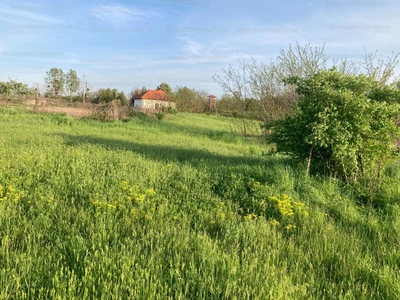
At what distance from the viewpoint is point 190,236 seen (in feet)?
11.3

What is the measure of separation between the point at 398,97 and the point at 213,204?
481 centimetres

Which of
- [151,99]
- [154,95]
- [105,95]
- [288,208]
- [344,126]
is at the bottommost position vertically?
[288,208]

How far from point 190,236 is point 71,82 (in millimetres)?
60425

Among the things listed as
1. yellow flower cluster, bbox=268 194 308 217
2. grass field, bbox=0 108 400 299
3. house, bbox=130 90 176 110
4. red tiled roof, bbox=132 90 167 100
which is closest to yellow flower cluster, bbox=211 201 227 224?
grass field, bbox=0 108 400 299

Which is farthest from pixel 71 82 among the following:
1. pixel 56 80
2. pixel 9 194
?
pixel 9 194

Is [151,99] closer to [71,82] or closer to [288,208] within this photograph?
[71,82]

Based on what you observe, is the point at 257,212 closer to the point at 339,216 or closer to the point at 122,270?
the point at 339,216

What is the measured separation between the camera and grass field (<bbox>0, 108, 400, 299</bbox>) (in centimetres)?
250

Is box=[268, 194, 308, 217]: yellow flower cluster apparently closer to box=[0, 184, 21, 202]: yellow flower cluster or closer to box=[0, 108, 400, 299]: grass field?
box=[0, 108, 400, 299]: grass field

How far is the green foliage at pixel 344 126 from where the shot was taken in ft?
19.2

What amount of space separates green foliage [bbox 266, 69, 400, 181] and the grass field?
1.75ft

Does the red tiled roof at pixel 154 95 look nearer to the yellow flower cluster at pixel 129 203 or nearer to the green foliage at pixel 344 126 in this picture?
the green foliage at pixel 344 126

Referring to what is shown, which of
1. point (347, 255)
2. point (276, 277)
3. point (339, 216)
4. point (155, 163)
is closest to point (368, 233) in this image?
point (339, 216)

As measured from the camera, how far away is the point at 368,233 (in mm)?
4031
